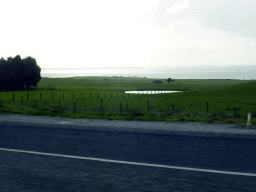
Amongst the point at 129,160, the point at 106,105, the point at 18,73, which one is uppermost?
the point at 18,73

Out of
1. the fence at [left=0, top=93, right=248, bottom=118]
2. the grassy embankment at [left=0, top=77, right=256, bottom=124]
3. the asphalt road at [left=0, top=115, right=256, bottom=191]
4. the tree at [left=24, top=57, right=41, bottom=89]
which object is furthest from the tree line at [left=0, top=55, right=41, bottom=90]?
the asphalt road at [left=0, top=115, right=256, bottom=191]

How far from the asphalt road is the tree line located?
9043cm

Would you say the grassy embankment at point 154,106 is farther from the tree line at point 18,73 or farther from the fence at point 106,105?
the tree line at point 18,73

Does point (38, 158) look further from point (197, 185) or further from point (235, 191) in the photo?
point (235, 191)

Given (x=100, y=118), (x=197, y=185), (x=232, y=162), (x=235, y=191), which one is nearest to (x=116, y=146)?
(x=232, y=162)

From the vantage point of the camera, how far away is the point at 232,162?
752 centimetres

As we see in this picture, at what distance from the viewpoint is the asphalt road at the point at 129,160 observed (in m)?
6.02

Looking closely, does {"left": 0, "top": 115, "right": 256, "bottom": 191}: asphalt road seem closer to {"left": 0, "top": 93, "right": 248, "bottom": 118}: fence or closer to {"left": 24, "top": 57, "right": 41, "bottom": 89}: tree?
{"left": 0, "top": 93, "right": 248, "bottom": 118}: fence

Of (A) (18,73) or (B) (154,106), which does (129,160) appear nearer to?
(B) (154,106)

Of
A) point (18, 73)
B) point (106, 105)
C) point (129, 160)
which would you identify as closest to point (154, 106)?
point (106, 105)

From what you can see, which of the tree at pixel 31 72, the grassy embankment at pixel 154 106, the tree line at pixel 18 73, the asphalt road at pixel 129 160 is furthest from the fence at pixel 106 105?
the tree at pixel 31 72

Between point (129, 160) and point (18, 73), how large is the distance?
98.2 meters

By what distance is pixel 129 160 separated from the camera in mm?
7914

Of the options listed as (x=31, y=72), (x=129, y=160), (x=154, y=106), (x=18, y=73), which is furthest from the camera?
(x=31, y=72)
